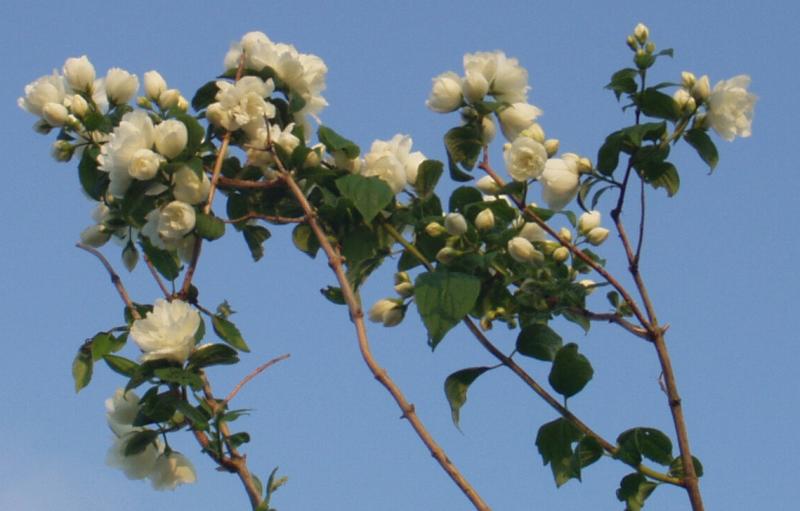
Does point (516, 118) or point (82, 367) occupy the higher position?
point (516, 118)

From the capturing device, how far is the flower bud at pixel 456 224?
1852 mm

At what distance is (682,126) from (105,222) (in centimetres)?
109

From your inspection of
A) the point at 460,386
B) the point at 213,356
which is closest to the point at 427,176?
the point at 460,386

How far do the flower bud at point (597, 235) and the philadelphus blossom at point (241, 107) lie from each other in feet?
2.03

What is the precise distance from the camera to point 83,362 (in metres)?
2.00

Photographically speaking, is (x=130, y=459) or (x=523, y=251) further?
(x=130, y=459)

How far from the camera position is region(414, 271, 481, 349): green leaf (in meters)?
1.70

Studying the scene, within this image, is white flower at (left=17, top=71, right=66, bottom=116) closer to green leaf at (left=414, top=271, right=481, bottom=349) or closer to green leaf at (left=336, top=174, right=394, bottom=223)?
green leaf at (left=336, top=174, right=394, bottom=223)

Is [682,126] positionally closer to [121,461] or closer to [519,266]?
[519,266]

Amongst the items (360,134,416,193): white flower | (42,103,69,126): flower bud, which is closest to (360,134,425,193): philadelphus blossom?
(360,134,416,193): white flower

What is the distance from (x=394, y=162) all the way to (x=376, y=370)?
53 centimetres

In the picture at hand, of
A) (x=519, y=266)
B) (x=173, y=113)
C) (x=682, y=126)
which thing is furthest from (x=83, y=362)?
(x=682, y=126)

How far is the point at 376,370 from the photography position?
1646 mm

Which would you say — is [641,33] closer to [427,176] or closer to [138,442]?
[427,176]
